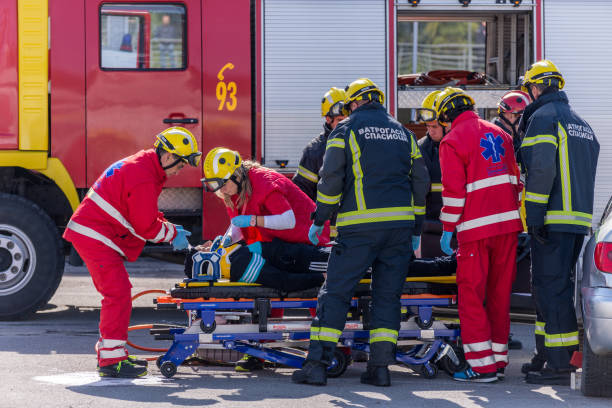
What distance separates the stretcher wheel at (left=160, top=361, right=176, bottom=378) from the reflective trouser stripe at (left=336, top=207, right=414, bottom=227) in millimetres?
1431

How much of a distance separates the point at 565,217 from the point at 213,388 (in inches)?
99.5

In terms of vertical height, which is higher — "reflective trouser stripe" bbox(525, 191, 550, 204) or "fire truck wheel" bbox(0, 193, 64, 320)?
"reflective trouser stripe" bbox(525, 191, 550, 204)

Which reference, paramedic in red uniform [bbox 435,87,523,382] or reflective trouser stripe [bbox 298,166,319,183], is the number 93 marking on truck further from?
paramedic in red uniform [bbox 435,87,523,382]

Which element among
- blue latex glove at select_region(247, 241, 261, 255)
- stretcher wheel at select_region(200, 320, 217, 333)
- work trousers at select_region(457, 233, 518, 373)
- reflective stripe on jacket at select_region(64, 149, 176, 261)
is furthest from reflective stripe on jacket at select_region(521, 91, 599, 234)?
reflective stripe on jacket at select_region(64, 149, 176, 261)

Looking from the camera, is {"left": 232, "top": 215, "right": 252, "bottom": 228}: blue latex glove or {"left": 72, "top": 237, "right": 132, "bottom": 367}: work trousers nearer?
{"left": 72, "top": 237, "right": 132, "bottom": 367}: work trousers

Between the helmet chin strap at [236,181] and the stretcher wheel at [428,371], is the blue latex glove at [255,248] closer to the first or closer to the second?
the helmet chin strap at [236,181]

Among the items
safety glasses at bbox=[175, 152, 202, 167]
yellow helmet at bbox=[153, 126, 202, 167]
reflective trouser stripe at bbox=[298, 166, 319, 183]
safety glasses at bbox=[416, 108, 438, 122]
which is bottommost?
reflective trouser stripe at bbox=[298, 166, 319, 183]

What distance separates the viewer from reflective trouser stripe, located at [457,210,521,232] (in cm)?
662

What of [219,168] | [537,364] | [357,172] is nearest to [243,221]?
[219,168]

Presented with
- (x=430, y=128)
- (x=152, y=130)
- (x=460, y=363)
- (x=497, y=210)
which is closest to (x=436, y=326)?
(x=460, y=363)

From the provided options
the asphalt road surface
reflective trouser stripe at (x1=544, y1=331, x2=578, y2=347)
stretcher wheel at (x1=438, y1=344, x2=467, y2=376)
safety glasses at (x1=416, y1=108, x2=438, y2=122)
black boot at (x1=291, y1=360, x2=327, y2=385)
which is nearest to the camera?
the asphalt road surface

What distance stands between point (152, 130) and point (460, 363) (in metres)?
3.66

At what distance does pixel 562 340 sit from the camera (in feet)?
21.4

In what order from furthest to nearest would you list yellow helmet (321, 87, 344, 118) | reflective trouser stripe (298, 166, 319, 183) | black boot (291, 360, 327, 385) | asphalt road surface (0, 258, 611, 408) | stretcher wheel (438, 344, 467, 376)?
reflective trouser stripe (298, 166, 319, 183)
yellow helmet (321, 87, 344, 118)
stretcher wheel (438, 344, 467, 376)
black boot (291, 360, 327, 385)
asphalt road surface (0, 258, 611, 408)
